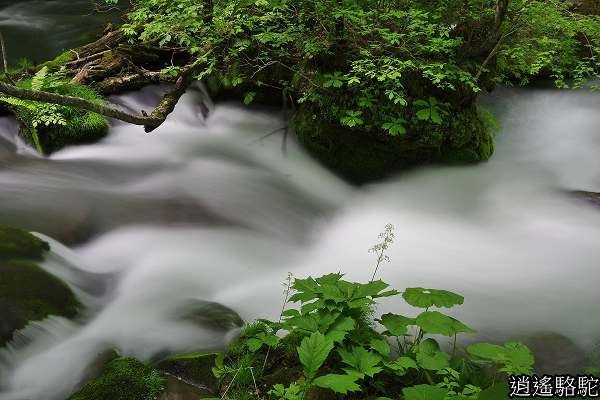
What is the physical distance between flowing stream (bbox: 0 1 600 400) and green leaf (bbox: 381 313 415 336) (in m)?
1.27

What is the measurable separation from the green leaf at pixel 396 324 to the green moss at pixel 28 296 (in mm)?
2319

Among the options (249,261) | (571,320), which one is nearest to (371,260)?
(249,261)

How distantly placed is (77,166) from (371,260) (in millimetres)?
3705

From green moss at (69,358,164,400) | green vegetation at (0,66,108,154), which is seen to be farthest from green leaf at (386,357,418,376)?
green vegetation at (0,66,108,154)

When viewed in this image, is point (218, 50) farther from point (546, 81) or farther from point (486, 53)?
point (546, 81)

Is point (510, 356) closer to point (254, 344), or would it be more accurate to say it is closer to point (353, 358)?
point (353, 358)

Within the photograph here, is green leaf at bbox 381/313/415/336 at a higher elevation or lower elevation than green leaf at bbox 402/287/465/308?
lower

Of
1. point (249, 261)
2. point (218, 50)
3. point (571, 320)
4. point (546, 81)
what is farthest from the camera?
point (546, 81)

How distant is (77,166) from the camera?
19.1 ft

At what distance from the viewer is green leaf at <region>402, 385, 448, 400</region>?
215 cm

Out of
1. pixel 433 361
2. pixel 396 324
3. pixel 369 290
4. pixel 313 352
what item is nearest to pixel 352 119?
pixel 369 290

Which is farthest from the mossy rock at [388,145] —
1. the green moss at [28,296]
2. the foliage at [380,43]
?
the green moss at [28,296]

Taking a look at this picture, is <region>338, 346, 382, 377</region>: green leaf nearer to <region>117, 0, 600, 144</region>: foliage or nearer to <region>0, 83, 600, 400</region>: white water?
<region>0, 83, 600, 400</region>: white water

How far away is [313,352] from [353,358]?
0.24m
